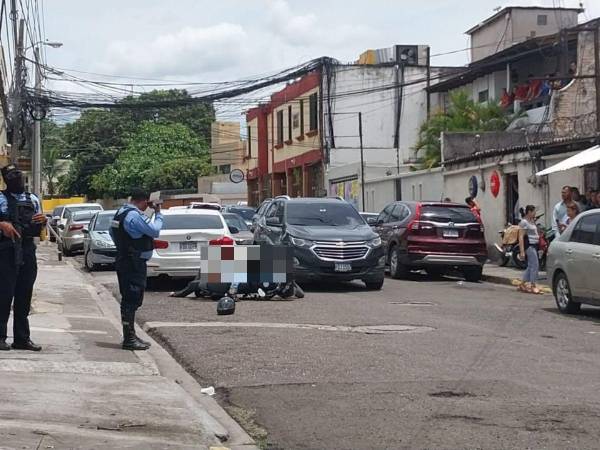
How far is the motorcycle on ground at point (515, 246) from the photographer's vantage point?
21156mm

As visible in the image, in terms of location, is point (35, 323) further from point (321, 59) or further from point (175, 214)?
point (321, 59)

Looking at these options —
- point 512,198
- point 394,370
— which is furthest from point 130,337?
point 512,198

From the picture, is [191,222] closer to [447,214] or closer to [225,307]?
[225,307]

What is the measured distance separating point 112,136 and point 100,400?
7464 cm

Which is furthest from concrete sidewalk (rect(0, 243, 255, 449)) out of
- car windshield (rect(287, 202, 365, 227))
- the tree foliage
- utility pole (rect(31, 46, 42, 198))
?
the tree foliage

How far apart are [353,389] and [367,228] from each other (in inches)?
400

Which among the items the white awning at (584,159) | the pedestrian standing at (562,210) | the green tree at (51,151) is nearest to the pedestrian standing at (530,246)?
the pedestrian standing at (562,210)

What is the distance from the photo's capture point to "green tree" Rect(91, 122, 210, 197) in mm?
73000

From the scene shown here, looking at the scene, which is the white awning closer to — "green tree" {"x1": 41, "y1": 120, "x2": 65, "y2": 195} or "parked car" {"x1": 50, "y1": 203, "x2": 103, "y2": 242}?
"parked car" {"x1": 50, "y1": 203, "x2": 103, "y2": 242}

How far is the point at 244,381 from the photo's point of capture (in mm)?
9023

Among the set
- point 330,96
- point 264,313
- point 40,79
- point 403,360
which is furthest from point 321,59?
point 403,360

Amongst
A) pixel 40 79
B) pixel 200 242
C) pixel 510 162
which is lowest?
pixel 200 242

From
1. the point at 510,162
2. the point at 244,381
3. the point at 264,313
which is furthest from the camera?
the point at 510,162

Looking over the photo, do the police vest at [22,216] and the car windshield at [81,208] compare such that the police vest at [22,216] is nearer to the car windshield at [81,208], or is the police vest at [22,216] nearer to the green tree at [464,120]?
the car windshield at [81,208]
